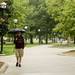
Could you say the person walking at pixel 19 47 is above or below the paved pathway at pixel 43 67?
above

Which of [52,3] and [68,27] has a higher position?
[52,3]

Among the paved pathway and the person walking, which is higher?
the person walking

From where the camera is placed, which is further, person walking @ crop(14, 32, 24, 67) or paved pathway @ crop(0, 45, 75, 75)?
person walking @ crop(14, 32, 24, 67)

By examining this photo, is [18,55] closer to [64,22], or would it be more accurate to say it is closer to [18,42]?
[18,42]

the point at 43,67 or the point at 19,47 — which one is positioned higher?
the point at 19,47

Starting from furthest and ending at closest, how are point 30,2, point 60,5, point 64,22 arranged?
point 30,2, point 60,5, point 64,22

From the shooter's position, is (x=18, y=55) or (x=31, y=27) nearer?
(x=18, y=55)

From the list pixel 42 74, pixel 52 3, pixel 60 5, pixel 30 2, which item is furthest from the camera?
pixel 30 2

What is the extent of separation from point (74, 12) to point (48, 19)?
50.7 meters

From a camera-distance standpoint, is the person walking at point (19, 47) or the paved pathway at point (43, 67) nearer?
the paved pathway at point (43, 67)

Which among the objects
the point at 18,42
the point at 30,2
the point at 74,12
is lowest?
the point at 18,42

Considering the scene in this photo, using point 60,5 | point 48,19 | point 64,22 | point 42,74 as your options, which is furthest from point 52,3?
point 42,74

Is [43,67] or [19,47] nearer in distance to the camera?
[43,67]

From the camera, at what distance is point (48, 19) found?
93.9 m
